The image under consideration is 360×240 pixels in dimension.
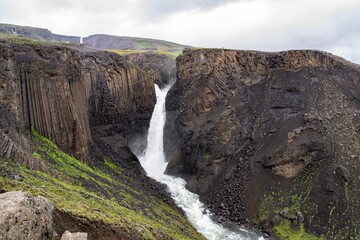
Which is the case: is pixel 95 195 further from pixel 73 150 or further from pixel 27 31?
pixel 27 31

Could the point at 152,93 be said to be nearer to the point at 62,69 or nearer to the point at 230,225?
the point at 62,69

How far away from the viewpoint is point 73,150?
111ft

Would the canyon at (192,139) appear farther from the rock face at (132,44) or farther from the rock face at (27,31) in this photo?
the rock face at (27,31)

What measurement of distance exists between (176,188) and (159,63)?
53.6 metres

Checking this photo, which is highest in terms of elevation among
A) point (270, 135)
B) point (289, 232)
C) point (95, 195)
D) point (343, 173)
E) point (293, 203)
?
point (270, 135)

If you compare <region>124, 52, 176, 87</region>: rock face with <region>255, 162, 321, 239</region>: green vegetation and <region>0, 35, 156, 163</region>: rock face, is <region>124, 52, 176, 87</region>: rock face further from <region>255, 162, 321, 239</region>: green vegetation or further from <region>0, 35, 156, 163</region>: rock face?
<region>255, 162, 321, 239</region>: green vegetation

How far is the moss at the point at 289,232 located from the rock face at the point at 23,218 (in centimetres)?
2760

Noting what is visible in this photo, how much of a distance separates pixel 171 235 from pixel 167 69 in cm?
6803

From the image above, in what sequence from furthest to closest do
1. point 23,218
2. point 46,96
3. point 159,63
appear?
1. point 159,63
2. point 46,96
3. point 23,218

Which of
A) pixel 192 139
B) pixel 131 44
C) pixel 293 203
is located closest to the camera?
pixel 293 203

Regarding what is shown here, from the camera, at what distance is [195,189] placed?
42.3m

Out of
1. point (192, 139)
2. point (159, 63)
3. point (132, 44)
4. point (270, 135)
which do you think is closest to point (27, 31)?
point (132, 44)

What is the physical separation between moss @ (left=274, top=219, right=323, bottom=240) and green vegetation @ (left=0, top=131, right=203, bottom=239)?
330 inches

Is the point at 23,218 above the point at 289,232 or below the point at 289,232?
above
